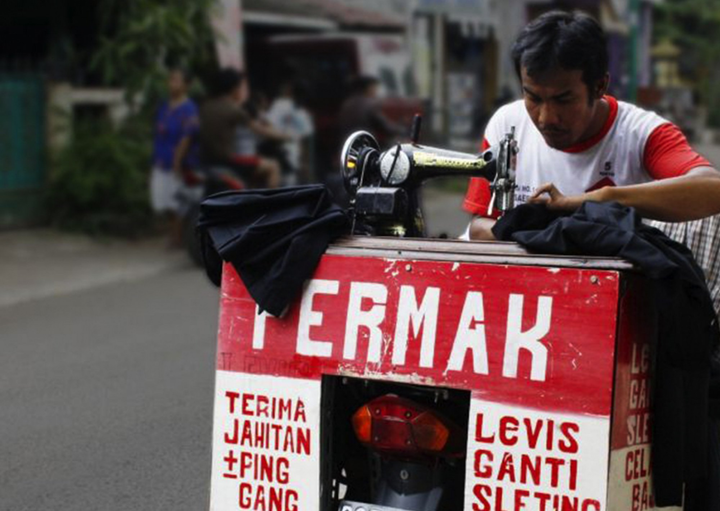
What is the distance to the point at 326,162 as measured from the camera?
16469 millimetres

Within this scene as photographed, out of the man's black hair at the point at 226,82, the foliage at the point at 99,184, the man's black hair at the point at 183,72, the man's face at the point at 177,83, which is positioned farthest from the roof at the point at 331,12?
the man's black hair at the point at 226,82

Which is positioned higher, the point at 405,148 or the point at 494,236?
the point at 405,148

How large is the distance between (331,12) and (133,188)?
7.76 metres

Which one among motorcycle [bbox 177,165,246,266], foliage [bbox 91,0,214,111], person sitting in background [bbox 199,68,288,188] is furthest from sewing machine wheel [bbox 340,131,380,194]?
foliage [bbox 91,0,214,111]

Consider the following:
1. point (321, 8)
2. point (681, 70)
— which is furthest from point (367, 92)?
point (681, 70)

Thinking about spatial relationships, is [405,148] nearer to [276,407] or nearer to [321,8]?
[276,407]

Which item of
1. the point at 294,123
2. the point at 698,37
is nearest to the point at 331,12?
the point at 294,123

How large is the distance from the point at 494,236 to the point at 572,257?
1.61 ft

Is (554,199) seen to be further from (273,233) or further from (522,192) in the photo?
(273,233)

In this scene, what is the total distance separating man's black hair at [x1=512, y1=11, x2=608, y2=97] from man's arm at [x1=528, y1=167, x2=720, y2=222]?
14.3 inches

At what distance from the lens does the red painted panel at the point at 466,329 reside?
289 centimetres

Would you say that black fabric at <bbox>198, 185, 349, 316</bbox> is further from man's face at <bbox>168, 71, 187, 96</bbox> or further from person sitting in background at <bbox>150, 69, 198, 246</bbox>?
man's face at <bbox>168, 71, 187, 96</bbox>

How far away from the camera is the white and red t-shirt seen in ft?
11.8

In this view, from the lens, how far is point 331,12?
19922mm
